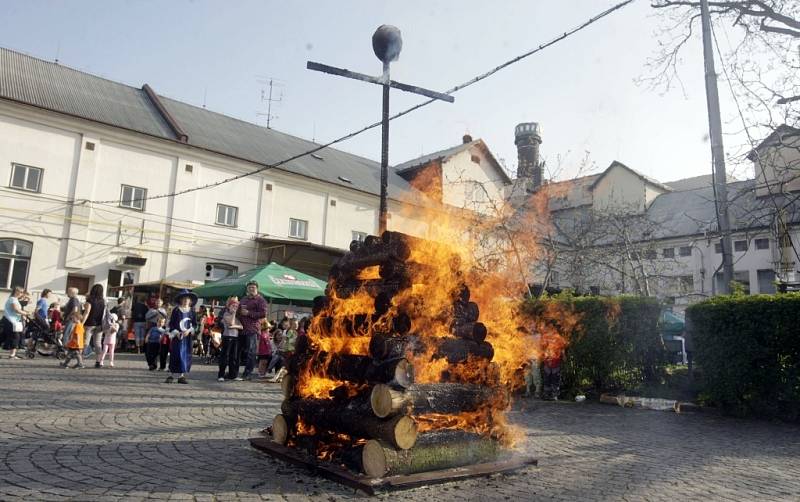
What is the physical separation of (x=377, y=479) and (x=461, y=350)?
1716 millimetres

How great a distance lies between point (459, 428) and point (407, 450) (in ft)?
2.80

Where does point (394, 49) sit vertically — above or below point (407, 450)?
above

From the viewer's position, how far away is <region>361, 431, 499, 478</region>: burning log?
4.56 metres

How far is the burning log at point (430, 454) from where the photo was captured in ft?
15.0

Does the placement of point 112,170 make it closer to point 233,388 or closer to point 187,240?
point 187,240

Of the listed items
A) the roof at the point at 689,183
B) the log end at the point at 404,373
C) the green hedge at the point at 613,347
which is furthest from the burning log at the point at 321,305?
the roof at the point at 689,183

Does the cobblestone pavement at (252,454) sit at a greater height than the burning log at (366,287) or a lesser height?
lesser

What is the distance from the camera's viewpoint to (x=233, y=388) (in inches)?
436

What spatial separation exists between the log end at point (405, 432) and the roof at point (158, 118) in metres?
16.4

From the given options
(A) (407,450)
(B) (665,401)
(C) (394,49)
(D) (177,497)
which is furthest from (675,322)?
(D) (177,497)

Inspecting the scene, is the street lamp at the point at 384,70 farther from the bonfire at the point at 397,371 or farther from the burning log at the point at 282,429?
the burning log at the point at 282,429

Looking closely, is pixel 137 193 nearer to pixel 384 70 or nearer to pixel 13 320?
pixel 13 320

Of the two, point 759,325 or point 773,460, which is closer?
point 773,460

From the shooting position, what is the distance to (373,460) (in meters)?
4.59
